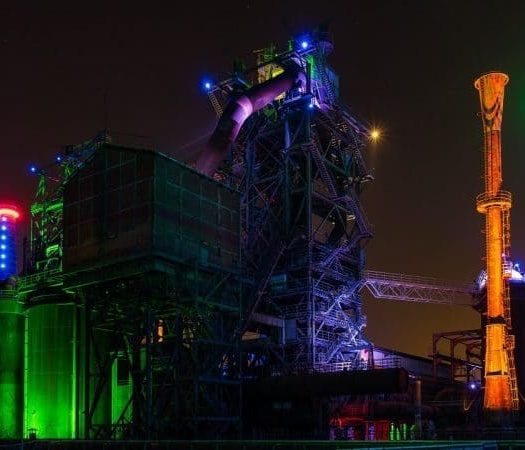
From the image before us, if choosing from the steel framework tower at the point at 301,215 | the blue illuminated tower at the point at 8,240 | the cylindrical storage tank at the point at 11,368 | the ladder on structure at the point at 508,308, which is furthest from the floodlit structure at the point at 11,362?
the ladder on structure at the point at 508,308

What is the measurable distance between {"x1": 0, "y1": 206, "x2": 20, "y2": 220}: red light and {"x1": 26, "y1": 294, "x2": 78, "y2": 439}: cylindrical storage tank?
1521cm

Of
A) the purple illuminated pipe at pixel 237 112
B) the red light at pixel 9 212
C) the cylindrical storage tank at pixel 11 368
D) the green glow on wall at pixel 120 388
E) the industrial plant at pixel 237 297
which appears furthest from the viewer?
the red light at pixel 9 212

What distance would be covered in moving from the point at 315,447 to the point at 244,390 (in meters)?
25.6

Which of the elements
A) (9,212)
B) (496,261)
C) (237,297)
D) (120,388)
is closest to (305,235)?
(237,297)

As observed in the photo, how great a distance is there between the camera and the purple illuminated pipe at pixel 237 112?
250ft

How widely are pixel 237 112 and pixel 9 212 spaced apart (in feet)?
86.4

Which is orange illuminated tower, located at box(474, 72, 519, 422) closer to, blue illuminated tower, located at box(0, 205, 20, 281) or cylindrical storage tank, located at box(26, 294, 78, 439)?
cylindrical storage tank, located at box(26, 294, 78, 439)

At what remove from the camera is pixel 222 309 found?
2601 inches

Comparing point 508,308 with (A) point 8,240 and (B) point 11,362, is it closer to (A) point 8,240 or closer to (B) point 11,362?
(B) point 11,362

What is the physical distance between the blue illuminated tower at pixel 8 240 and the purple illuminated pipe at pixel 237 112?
2142cm

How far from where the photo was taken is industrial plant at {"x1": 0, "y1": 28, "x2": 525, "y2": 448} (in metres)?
61.3

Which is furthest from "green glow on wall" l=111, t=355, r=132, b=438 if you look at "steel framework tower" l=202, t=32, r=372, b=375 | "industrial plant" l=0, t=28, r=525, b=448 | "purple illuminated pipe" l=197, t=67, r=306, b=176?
"purple illuminated pipe" l=197, t=67, r=306, b=176

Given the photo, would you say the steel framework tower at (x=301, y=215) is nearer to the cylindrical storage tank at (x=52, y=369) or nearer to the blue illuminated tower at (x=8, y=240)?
the cylindrical storage tank at (x=52, y=369)

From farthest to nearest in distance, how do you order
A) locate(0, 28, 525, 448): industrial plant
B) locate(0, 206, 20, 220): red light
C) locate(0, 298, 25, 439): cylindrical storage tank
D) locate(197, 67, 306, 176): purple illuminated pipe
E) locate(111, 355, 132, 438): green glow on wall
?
locate(0, 206, 20, 220): red light → locate(197, 67, 306, 176): purple illuminated pipe → locate(111, 355, 132, 438): green glow on wall → locate(0, 298, 25, 439): cylindrical storage tank → locate(0, 28, 525, 448): industrial plant
